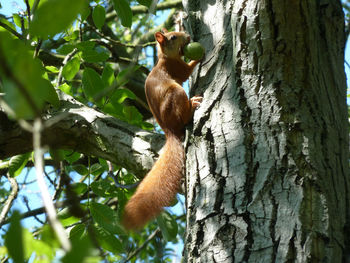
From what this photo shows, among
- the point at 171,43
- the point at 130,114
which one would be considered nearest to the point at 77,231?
the point at 130,114

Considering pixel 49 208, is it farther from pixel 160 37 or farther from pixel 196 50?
pixel 160 37

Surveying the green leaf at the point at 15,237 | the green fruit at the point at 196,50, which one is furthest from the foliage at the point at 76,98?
the green fruit at the point at 196,50

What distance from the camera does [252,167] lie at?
167cm

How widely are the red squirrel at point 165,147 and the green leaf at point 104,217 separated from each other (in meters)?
0.18

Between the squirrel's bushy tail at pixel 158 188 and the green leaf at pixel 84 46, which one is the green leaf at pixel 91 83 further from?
the squirrel's bushy tail at pixel 158 188

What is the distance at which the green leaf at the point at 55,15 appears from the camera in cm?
47

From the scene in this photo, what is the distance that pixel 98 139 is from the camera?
2279 millimetres

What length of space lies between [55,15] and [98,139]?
6.01 ft

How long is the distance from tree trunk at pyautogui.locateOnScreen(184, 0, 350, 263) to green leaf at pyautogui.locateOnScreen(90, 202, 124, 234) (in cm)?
49

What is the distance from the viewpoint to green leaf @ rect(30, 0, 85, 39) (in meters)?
0.47

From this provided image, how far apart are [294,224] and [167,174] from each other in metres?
0.76

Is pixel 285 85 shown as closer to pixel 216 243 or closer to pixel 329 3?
pixel 329 3

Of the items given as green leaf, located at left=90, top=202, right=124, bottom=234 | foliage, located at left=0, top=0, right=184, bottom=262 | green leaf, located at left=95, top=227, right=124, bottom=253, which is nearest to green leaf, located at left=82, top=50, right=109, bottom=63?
foliage, located at left=0, top=0, right=184, bottom=262

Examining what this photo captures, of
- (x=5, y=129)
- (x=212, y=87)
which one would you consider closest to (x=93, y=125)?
(x=5, y=129)
